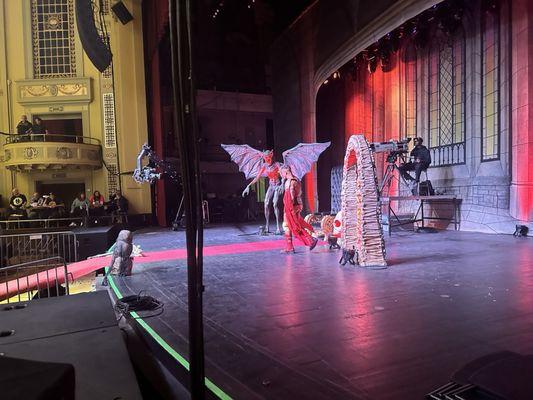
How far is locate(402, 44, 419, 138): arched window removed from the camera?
407 inches

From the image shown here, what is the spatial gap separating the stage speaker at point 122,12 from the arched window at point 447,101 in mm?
11372

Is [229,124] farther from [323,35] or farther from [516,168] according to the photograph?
[516,168]

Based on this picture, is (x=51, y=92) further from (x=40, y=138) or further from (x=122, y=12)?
(x=122, y=12)

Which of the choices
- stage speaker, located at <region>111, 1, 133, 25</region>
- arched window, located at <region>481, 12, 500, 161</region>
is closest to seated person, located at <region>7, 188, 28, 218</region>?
stage speaker, located at <region>111, 1, 133, 25</region>

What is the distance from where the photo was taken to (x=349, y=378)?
197 centimetres

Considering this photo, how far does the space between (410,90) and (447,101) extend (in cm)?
137

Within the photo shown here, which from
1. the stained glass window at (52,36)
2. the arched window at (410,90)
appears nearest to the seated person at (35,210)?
the stained glass window at (52,36)

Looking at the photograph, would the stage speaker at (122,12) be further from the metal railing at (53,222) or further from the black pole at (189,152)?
the black pole at (189,152)

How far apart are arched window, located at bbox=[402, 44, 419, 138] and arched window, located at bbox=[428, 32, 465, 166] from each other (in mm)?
566

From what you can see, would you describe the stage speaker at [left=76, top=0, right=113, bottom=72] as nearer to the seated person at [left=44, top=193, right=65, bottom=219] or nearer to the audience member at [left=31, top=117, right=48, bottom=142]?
the seated person at [left=44, top=193, right=65, bottom=219]

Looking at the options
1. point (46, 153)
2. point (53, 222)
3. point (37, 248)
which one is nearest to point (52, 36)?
point (46, 153)

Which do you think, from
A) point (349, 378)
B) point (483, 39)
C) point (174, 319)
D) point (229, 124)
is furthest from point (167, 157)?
point (349, 378)

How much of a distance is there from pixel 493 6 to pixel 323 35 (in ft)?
17.3

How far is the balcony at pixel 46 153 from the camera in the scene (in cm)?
1473
